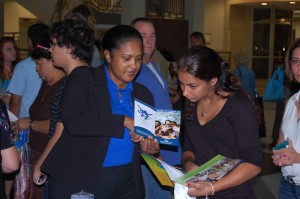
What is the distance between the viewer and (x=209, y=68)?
2557 mm

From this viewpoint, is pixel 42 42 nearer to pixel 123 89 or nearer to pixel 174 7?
pixel 123 89

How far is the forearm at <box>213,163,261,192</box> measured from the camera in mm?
2451

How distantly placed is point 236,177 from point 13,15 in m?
17.4

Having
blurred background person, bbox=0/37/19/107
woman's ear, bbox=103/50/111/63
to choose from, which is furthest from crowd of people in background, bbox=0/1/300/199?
blurred background person, bbox=0/37/19/107

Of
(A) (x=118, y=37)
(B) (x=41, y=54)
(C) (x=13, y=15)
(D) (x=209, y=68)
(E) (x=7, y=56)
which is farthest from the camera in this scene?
(C) (x=13, y=15)

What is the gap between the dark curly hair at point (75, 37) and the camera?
294cm

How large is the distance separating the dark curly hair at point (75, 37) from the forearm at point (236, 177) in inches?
45.2

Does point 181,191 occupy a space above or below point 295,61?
below

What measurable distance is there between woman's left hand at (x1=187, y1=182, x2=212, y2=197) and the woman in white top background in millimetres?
640

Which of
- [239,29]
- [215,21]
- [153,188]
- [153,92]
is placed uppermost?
[215,21]

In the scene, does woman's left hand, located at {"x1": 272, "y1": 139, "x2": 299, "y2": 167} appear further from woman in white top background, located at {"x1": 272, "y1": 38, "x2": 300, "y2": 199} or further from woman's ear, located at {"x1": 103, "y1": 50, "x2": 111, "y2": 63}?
woman's ear, located at {"x1": 103, "y1": 50, "x2": 111, "y2": 63}

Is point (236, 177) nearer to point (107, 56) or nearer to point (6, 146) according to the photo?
point (107, 56)

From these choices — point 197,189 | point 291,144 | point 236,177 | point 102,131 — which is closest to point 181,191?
point 197,189

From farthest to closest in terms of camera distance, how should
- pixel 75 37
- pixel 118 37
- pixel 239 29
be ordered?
pixel 239 29 < pixel 75 37 < pixel 118 37
